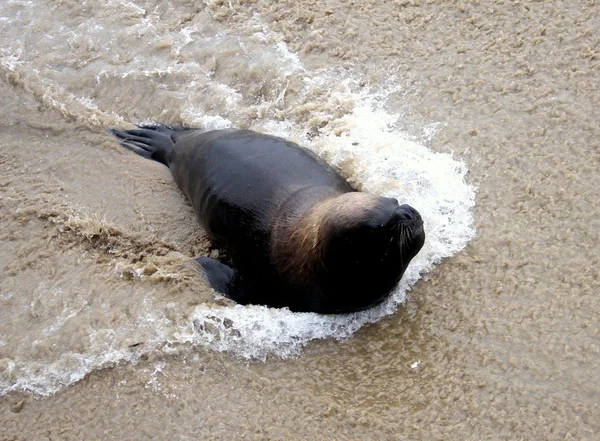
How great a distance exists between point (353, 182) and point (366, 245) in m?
1.18

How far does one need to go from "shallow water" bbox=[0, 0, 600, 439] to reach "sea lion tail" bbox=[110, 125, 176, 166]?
94 mm

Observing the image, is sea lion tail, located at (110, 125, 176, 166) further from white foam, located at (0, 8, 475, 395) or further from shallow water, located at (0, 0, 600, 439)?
white foam, located at (0, 8, 475, 395)

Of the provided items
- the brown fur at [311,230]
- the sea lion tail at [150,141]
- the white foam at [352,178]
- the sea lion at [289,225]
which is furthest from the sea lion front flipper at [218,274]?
the sea lion tail at [150,141]

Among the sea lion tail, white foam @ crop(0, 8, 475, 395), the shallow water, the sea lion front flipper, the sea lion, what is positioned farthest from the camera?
the sea lion tail

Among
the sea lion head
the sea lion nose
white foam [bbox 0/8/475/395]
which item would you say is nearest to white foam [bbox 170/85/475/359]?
white foam [bbox 0/8/475/395]

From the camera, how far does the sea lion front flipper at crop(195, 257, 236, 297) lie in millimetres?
4500

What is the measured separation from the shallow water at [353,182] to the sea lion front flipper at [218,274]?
0.32ft

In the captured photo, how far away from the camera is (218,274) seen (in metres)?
4.60

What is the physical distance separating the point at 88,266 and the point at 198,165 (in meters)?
1.08

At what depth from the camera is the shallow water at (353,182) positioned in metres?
3.71

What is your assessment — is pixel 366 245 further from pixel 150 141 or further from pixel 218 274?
pixel 150 141

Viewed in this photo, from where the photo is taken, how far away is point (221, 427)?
365cm

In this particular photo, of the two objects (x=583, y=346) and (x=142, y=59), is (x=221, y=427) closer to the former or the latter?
(x=583, y=346)

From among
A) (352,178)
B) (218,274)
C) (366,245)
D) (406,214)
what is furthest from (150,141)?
(406,214)
